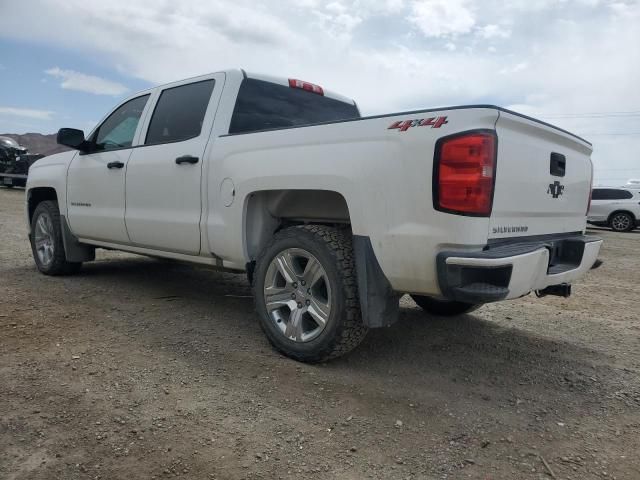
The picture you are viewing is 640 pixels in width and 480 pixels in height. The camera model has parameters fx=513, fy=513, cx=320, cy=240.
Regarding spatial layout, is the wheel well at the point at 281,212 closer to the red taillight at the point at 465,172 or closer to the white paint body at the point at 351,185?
the white paint body at the point at 351,185

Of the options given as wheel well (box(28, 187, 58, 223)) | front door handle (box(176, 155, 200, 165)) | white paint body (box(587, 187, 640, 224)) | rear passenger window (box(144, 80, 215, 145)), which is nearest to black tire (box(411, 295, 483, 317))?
front door handle (box(176, 155, 200, 165))

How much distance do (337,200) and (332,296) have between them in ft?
2.40

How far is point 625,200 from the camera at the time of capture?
18.8 m

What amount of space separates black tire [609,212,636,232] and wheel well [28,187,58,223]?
62.7 feet

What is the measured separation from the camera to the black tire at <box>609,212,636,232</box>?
18.6 m

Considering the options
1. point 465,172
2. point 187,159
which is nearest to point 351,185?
point 465,172

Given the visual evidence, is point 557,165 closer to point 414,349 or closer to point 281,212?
point 414,349

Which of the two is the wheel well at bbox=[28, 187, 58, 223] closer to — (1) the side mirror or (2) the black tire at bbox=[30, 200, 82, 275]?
(2) the black tire at bbox=[30, 200, 82, 275]

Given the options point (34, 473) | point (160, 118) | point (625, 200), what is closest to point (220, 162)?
point (160, 118)

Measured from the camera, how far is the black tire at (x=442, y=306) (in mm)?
4302

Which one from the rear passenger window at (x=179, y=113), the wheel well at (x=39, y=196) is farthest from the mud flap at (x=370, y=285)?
the wheel well at (x=39, y=196)

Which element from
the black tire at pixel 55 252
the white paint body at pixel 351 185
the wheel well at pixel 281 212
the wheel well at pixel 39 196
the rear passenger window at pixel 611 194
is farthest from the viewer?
the rear passenger window at pixel 611 194

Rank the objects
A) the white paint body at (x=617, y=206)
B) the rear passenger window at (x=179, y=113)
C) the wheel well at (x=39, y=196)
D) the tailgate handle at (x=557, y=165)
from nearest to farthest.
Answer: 1. the tailgate handle at (x=557, y=165)
2. the rear passenger window at (x=179, y=113)
3. the wheel well at (x=39, y=196)
4. the white paint body at (x=617, y=206)

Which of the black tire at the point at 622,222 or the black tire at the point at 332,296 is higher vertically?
the black tire at the point at 332,296
